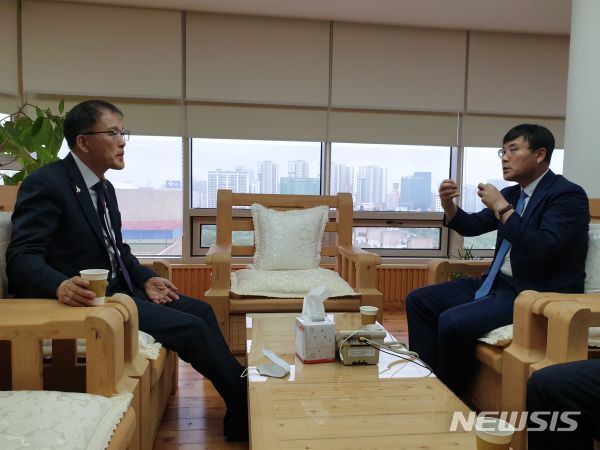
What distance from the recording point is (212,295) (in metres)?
2.30

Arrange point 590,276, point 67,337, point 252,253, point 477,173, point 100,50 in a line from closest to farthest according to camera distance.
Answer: point 67,337
point 590,276
point 252,253
point 100,50
point 477,173

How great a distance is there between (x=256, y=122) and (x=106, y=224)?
2360 millimetres

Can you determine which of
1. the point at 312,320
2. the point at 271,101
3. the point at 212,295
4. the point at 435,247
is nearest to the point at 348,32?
the point at 271,101

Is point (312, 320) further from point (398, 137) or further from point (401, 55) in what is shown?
point (401, 55)

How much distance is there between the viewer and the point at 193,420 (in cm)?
196

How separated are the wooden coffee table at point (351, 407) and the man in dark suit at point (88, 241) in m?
0.23

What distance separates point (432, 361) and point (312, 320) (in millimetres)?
806

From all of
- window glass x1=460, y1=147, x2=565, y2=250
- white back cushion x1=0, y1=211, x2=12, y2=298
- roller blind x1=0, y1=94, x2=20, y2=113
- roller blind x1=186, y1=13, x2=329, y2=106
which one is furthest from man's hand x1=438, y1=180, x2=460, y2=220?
roller blind x1=0, y1=94, x2=20, y2=113

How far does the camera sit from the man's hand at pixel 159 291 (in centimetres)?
189

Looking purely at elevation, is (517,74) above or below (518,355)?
above

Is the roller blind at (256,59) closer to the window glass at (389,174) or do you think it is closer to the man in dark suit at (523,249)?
the window glass at (389,174)

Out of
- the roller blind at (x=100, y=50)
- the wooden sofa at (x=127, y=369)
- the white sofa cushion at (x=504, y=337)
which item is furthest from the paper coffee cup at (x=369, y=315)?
the roller blind at (x=100, y=50)

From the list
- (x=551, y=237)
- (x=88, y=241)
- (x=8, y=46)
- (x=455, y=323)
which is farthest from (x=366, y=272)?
(x=8, y=46)

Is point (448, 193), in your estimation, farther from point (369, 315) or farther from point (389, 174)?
point (389, 174)
